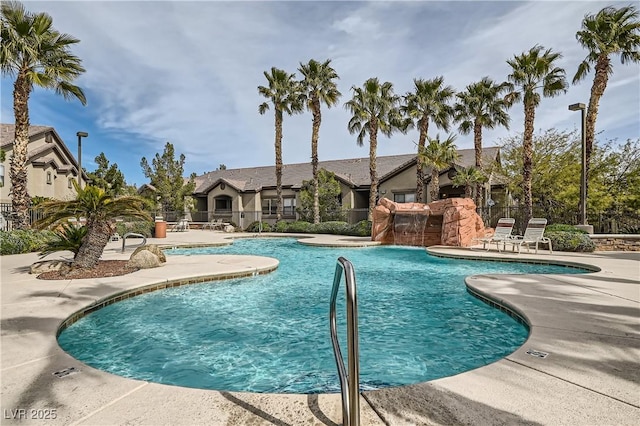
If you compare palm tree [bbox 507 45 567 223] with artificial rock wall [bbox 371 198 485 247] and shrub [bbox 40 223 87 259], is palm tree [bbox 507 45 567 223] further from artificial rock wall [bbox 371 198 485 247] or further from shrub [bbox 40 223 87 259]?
shrub [bbox 40 223 87 259]

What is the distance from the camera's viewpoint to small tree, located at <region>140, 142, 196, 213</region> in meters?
37.4

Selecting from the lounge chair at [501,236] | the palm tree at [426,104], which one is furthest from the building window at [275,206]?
the lounge chair at [501,236]

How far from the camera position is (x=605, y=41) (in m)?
17.6

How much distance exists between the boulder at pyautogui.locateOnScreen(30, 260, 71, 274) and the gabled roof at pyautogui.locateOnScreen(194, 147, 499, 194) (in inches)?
955

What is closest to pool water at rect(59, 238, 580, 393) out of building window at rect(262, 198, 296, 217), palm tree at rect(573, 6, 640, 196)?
palm tree at rect(573, 6, 640, 196)

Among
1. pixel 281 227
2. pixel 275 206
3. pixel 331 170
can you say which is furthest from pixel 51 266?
pixel 331 170

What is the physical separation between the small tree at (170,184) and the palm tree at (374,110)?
21.6 meters

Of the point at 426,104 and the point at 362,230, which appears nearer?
the point at 362,230

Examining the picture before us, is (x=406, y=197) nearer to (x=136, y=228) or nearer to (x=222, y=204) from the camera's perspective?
(x=222, y=204)

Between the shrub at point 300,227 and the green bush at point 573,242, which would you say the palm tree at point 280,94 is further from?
the green bush at point 573,242

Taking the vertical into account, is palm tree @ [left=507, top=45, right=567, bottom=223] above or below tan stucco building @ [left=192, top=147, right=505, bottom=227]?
above

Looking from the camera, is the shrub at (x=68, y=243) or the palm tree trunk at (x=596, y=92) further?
the palm tree trunk at (x=596, y=92)

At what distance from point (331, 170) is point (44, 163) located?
2430cm

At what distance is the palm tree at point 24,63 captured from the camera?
1405 centimetres
